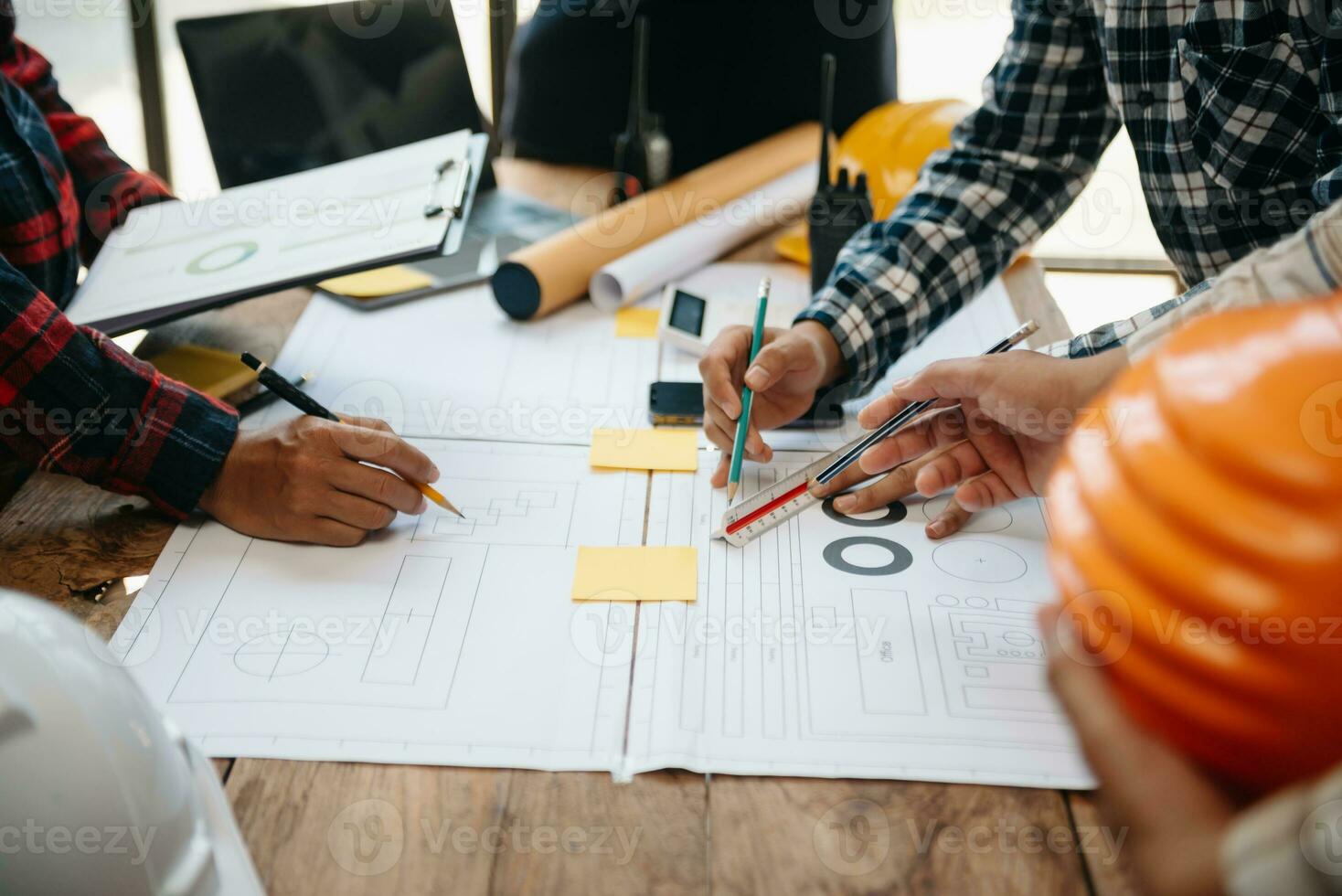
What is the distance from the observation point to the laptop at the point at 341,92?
141 cm

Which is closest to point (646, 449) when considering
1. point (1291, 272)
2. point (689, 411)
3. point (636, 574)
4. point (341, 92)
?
point (689, 411)

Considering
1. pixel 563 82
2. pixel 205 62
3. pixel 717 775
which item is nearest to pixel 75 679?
pixel 717 775

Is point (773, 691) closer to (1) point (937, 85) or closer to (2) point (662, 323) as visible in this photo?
(2) point (662, 323)

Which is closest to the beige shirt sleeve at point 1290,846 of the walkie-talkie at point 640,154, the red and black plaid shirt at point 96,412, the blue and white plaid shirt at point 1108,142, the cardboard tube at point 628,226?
the blue and white plaid shirt at point 1108,142

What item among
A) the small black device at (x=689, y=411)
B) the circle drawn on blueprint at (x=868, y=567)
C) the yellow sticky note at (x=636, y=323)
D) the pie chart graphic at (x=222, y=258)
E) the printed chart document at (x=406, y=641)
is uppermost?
the pie chart graphic at (x=222, y=258)

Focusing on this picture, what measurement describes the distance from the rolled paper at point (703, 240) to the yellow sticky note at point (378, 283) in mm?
230

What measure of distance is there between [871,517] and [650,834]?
0.40 m

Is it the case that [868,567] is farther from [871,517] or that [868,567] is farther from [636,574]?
[636,574]

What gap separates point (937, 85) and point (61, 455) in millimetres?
3045

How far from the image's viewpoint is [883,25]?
185 cm

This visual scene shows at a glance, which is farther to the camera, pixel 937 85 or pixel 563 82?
pixel 937 85

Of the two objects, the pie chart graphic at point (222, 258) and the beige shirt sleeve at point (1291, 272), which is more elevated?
the beige shirt sleeve at point (1291, 272)

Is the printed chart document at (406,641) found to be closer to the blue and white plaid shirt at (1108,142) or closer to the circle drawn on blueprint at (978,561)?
the circle drawn on blueprint at (978,561)

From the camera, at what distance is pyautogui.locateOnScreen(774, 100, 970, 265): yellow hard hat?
1500mm
